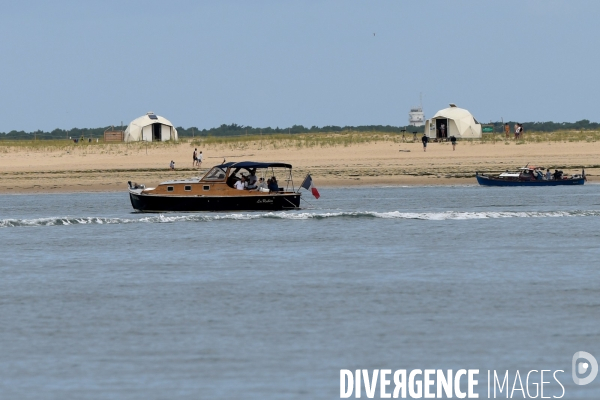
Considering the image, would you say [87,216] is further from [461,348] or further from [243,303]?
[461,348]

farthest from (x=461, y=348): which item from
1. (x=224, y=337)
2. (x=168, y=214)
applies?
(x=168, y=214)

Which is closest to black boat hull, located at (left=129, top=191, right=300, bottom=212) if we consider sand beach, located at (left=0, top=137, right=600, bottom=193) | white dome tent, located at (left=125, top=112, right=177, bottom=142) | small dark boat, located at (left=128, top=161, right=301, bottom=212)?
small dark boat, located at (left=128, top=161, right=301, bottom=212)

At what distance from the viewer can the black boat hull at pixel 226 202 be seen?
36.7 metres

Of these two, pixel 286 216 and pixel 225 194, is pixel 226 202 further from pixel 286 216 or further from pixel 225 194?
pixel 286 216

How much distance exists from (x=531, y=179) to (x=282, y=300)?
111 ft

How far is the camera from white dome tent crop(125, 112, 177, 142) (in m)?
89.8

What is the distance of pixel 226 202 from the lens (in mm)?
Answer: 36719

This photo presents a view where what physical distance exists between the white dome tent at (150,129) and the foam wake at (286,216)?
53.8 metres

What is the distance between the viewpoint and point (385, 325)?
1695cm

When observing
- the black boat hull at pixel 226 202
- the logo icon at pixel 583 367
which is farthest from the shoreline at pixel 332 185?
the logo icon at pixel 583 367

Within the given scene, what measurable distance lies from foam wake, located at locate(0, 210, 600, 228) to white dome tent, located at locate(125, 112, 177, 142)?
53.8 meters

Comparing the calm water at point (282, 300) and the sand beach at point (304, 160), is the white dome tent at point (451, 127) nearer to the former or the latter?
the sand beach at point (304, 160)

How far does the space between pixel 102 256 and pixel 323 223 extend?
32.7 ft

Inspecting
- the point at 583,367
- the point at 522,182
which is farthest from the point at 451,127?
the point at 583,367
